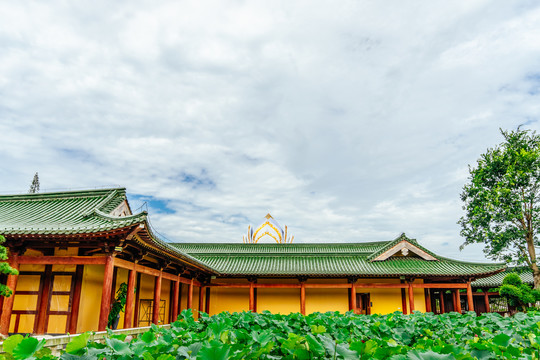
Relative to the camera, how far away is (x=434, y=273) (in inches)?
802

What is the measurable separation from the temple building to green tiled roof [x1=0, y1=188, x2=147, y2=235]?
0.04 metres

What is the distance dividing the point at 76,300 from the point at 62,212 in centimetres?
387

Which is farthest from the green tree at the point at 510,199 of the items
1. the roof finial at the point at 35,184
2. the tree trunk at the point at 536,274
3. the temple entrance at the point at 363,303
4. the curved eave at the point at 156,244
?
the roof finial at the point at 35,184

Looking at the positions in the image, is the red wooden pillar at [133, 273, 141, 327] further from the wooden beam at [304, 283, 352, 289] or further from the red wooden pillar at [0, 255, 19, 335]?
the wooden beam at [304, 283, 352, 289]

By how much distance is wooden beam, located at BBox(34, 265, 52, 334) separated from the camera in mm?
11953

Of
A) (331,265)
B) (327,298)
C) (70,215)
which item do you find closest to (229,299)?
(327,298)

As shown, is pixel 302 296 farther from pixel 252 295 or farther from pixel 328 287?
pixel 252 295

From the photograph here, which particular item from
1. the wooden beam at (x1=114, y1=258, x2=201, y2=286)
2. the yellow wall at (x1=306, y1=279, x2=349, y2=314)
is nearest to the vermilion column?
the yellow wall at (x1=306, y1=279, x2=349, y2=314)

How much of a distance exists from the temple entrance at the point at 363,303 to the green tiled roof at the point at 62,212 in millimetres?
13803

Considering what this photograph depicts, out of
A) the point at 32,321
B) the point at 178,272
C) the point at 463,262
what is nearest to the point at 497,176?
the point at 463,262

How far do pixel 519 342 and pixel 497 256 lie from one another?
84.4 feet

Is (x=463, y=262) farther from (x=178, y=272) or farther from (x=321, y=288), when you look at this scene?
(x=178, y=272)

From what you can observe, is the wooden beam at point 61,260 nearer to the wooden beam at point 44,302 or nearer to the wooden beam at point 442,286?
the wooden beam at point 44,302

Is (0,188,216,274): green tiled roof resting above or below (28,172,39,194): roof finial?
below
